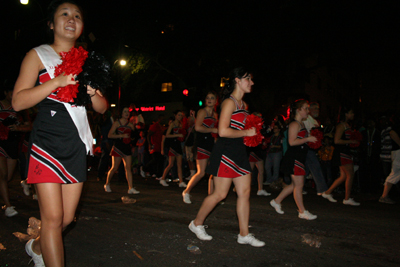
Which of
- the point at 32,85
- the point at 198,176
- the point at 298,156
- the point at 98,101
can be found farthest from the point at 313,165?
the point at 32,85

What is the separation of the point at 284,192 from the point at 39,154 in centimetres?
448

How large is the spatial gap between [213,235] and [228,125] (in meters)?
1.58

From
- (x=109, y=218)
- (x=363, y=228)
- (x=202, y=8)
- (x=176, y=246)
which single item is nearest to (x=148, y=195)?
(x=109, y=218)

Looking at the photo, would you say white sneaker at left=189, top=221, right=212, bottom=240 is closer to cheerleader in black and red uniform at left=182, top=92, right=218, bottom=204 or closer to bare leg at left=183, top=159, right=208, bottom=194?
bare leg at left=183, top=159, right=208, bottom=194

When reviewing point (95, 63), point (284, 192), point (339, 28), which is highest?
point (339, 28)

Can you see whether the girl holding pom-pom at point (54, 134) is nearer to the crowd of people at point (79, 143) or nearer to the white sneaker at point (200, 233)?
the crowd of people at point (79, 143)

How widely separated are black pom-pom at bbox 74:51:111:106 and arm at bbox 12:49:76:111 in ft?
0.32

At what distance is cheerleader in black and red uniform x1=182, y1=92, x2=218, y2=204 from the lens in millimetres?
6813

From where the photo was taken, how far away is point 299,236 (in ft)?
14.9

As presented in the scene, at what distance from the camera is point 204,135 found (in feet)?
23.2

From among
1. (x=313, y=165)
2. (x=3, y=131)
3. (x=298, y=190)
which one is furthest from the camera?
(x=313, y=165)

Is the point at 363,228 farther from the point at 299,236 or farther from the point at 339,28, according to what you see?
the point at 339,28

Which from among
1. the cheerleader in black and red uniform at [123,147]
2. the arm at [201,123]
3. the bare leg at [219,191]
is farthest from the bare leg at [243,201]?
the cheerleader in black and red uniform at [123,147]

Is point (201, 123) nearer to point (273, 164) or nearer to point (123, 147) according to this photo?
point (123, 147)
